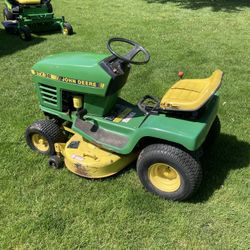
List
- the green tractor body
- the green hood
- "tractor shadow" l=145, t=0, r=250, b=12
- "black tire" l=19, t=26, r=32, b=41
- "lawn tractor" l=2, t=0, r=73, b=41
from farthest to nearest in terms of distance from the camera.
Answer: "tractor shadow" l=145, t=0, r=250, b=12 < "lawn tractor" l=2, t=0, r=73, b=41 < "black tire" l=19, t=26, r=32, b=41 < the green hood < the green tractor body

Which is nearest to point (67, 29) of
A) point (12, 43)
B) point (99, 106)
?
point (12, 43)

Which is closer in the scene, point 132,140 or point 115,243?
point 115,243

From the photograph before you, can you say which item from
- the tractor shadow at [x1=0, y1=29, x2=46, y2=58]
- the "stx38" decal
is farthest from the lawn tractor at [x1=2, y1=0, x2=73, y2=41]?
the "stx38" decal

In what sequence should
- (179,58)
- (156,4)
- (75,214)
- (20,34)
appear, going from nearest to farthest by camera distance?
(75,214)
(179,58)
(20,34)
(156,4)

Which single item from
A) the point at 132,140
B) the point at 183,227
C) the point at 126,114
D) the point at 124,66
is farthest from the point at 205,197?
the point at 124,66

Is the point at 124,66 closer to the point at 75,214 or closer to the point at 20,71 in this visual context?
the point at 75,214

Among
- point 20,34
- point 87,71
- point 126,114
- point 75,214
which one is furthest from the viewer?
point 20,34

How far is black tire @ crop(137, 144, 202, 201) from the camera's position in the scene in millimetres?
2957

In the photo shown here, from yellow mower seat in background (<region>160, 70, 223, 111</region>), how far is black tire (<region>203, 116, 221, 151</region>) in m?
0.55

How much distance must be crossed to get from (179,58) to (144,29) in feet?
6.83

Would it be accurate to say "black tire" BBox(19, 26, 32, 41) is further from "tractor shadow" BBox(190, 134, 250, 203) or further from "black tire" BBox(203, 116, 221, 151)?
"black tire" BBox(203, 116, 221, 151)

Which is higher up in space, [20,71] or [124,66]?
[124,66]

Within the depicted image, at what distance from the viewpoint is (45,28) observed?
315 inches

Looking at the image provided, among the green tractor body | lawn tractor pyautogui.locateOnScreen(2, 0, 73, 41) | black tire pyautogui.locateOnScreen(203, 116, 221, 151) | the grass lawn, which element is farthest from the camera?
Result: lawn tractor pyautogui.locateOnScreen(2, 0, 73, 41)
